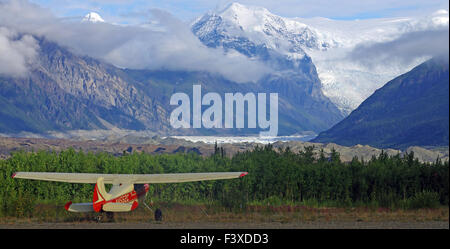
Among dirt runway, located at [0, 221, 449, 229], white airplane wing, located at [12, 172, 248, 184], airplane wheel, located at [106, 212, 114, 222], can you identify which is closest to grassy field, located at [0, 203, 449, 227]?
airplane wheel, located at [106, 212, 114, 222]

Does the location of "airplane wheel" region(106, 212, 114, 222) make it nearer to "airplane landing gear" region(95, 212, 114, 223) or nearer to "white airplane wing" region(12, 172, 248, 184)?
"airplane landing gear" region(95, 212, 114, 223)

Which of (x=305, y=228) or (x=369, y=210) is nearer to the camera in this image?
(x=305, y=228)

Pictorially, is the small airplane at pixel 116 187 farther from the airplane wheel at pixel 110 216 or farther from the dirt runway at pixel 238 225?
the dirt runway at pixel 238 225

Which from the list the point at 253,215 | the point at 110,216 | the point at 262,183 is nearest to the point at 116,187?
the point at 110,216

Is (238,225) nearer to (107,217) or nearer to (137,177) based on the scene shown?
(137,177)

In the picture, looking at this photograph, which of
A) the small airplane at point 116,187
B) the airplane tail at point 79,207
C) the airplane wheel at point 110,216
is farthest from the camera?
the airplane wheel at point 110,216

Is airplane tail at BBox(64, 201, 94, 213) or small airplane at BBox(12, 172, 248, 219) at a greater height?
small airplane at BBox(12, 172, 248, 219)

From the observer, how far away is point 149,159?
102 metres

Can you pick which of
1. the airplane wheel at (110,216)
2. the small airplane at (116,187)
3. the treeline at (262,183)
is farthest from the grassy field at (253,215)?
the treeline at (262,183)

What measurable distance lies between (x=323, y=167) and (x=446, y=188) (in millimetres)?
49041

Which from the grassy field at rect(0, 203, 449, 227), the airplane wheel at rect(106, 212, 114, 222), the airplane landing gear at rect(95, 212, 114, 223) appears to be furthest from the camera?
the airplane wheel at rect(106, 212, 114, 222)

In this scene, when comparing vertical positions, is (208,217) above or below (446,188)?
below
